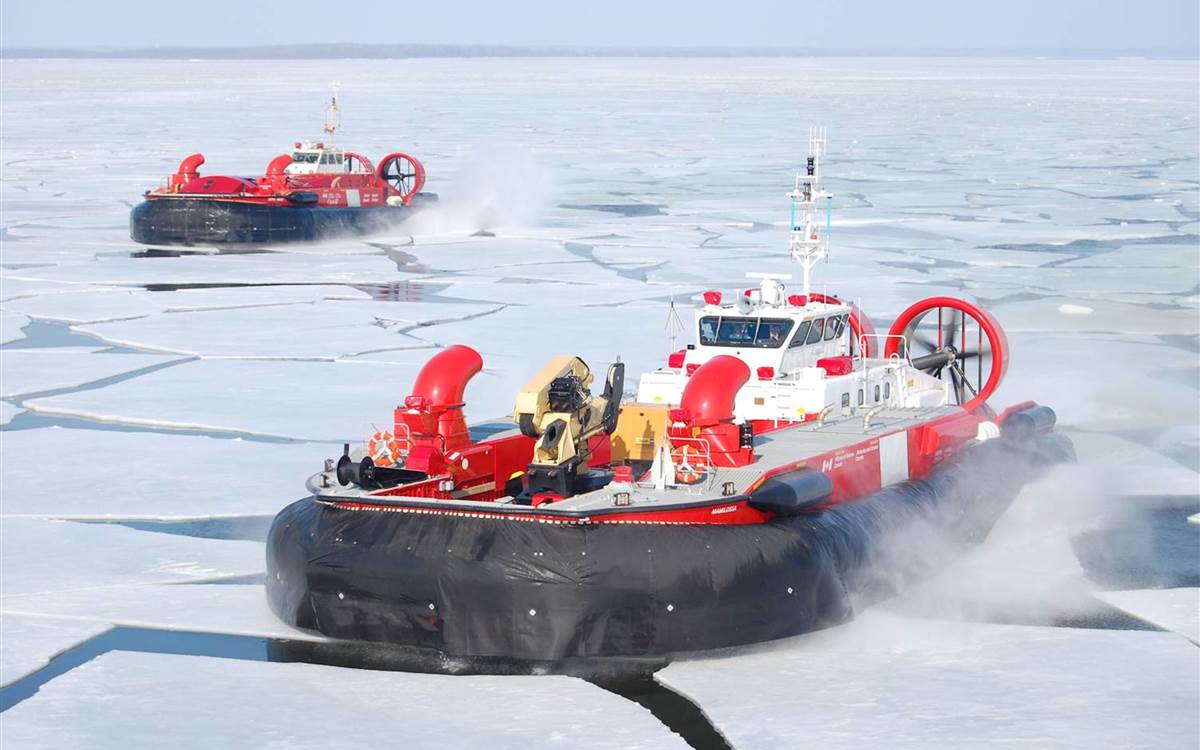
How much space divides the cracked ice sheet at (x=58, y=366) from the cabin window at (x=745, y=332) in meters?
5.29

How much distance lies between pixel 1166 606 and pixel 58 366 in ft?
28.2

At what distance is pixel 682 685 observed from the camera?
21.8ft

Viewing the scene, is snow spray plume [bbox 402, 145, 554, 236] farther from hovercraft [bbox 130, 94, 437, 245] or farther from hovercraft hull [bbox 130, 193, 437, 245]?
hovercraft hull [bbox 130, 193, 437, 245]

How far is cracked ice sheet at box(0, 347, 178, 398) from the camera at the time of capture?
12.3m

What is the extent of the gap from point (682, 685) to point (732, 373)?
1784 mm

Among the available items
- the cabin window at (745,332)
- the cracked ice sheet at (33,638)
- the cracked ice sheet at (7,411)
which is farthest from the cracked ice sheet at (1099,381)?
the cracked ice sheet at (33,638)

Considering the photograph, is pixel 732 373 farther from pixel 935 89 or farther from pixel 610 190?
pixel 935 89

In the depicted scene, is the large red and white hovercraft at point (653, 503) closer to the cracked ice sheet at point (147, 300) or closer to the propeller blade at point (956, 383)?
the propeller blade at point (956, 383)

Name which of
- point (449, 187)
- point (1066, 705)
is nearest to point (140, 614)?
point (1066, 705)

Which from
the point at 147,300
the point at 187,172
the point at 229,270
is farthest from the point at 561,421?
the point at 187,172

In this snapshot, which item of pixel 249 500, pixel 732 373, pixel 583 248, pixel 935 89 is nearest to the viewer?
pixel 732 373

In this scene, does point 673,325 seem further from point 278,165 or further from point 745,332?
point 278,165

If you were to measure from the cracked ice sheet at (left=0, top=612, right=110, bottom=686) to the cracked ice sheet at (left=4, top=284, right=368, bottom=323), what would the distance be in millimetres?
8587

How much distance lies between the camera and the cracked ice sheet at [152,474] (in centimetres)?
899
